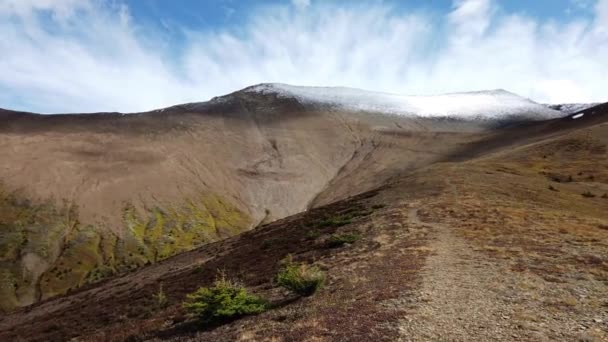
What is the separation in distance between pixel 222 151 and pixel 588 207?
160 m

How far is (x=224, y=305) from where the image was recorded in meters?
19.5

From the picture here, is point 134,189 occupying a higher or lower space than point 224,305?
lower

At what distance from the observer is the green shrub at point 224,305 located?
19.3m

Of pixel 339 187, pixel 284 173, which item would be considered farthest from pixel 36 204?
pixel 339 187

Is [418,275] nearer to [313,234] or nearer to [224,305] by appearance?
[224,305]

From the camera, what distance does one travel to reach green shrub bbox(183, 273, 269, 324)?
19297mm

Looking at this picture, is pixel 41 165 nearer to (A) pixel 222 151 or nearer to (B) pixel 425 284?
(A) pixel 222 151

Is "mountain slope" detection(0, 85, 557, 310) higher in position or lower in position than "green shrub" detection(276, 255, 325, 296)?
lower

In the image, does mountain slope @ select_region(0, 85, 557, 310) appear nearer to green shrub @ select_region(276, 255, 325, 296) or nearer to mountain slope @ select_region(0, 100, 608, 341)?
mountain slope @ select_region(0, 100, 608, 341)

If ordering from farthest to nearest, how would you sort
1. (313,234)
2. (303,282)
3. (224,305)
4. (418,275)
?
1. (313,234)
2. (418,275)
3. (303,282)
4. (224,305)

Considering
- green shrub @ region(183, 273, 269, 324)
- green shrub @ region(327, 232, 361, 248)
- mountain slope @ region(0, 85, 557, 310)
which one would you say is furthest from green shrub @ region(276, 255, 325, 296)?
mountain slope @ region(0, 85, 557, 310)

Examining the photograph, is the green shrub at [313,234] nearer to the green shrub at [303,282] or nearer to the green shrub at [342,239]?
the green shrub at [342,239]

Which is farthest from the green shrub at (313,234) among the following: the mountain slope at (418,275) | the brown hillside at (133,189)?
the brown hillside at (133,189)

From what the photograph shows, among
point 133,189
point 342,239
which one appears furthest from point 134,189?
point 342,239
